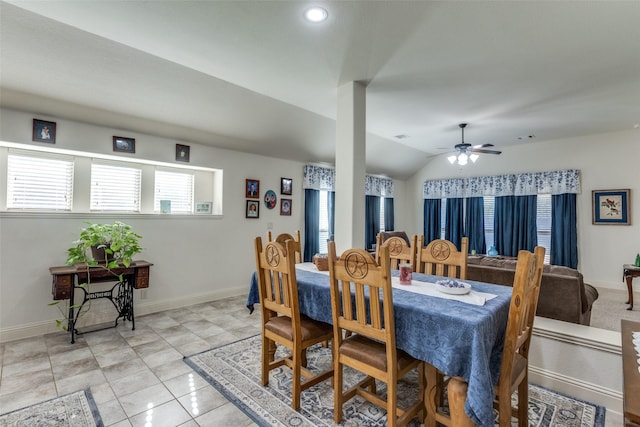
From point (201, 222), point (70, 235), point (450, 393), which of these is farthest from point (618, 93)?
point (70, 235)

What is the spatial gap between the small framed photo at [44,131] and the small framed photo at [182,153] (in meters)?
1.32

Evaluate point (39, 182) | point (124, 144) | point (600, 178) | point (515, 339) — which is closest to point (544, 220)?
point (600, 178)

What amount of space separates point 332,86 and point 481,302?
2666 millimetres

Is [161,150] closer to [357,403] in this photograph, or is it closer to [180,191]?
[180,191]

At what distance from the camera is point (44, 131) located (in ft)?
10.7

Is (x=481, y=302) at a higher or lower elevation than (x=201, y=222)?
lower

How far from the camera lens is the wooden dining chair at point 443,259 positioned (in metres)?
2.52

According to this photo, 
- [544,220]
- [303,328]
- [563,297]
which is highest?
[544,220]

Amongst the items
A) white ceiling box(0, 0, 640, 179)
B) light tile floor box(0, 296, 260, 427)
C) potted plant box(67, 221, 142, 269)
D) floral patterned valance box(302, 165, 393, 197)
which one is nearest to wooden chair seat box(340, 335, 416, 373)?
light tile floor box(0, 296, 260, 427)

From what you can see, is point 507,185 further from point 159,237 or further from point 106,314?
point 106,314

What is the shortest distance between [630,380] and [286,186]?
502 cm

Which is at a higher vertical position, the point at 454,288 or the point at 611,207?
the point at 611,207

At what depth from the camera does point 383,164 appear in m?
7.04

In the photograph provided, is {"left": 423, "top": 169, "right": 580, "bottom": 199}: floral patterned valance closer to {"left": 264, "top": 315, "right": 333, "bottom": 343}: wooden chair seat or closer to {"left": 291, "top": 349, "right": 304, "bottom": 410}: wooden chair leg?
{"left": 264, "top": 315, "right": 333, "bottom": 343}: wooden chair seat
